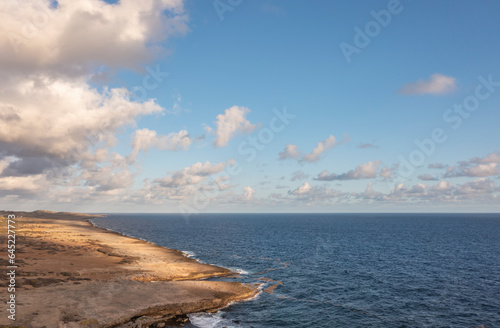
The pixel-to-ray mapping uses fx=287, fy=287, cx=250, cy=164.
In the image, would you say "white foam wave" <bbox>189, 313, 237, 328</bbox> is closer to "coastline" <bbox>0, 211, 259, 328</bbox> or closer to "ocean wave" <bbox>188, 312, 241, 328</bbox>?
"ocean wave" <bbox>188, 312, 241, 328</bbox>

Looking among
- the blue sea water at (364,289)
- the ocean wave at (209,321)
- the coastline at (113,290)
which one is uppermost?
the coastline at (113,290)

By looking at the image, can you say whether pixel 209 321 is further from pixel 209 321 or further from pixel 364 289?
pixel 364 289

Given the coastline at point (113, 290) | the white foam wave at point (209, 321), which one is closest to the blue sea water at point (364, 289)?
the white foam wave at point (209, 321)

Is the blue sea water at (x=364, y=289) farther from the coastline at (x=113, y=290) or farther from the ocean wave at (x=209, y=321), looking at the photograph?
the coastline at (x=113, y=290)

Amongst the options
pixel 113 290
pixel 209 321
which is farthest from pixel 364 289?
pixel 113 290

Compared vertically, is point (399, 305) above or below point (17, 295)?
below

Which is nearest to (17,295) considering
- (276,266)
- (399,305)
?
(276,266)

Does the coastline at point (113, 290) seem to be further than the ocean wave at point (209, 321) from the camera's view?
No

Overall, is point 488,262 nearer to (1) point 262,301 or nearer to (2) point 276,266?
(2) point 276,266

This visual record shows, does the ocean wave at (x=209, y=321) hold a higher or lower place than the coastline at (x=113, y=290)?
lower

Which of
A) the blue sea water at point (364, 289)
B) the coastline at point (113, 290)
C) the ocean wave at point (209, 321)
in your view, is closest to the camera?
the coastline at point (113, 290)
